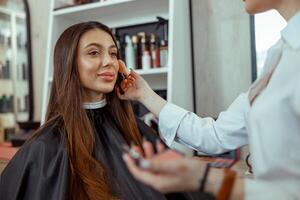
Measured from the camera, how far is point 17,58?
2.73 meters

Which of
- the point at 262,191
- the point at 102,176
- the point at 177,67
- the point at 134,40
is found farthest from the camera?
the point at 134,40

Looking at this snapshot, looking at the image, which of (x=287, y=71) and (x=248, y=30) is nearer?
(x=287, y=71)

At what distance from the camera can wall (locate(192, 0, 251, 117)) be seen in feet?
6.65

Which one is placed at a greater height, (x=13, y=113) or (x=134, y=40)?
(x=134, y=40)

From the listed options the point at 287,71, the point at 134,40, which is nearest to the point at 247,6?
the point at 287,71

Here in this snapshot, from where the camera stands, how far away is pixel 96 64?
150cm

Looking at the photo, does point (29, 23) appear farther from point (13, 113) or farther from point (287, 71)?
point (287, 71)

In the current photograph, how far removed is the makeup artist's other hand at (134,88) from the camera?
145 centimetres

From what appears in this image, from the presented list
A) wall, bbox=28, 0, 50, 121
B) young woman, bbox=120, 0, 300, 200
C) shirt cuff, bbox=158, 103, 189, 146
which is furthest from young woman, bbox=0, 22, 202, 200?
wall, bbox=28, 0, 50, 121

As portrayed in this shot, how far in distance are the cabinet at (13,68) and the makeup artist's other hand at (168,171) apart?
94.1 inches

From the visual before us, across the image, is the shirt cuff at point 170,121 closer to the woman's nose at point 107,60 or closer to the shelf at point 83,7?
the woman's nose at point 107,60

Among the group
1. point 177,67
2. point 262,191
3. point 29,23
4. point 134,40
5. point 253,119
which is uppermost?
point 29,23

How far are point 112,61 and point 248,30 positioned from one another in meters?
0.92

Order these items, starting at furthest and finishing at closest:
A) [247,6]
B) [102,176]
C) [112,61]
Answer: [112,61] < [102,176] < [247,6]
